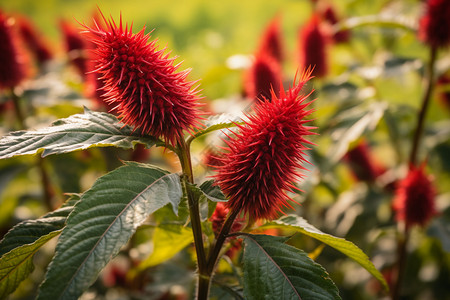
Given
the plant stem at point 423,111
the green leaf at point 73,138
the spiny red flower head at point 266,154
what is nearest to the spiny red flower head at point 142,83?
the green leaf at point 73,138

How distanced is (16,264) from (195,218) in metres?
0.40

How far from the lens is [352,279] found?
2273 millimetres

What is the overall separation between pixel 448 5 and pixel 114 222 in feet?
5.56

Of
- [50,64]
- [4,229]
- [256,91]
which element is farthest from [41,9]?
[256,91]

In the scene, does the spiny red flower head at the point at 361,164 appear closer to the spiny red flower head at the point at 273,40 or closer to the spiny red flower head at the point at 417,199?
the spiny red flower head at the point at 417,199

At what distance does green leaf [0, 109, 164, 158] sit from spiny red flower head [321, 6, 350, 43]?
2351 mm

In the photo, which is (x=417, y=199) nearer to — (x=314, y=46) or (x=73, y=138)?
(x=314, y=46)

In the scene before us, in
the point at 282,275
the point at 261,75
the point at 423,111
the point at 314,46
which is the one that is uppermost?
the point at 314,46

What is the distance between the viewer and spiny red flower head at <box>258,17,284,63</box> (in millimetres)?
2684

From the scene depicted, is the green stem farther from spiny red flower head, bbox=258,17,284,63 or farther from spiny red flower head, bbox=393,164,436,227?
spiny red flower head, bbox=258,17,284,63

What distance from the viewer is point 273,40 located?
8.89 ft

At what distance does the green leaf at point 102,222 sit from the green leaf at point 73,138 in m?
0.07

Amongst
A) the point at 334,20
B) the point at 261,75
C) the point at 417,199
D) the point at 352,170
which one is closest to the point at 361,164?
the point at 352,170

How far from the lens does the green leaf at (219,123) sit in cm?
88
